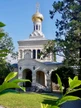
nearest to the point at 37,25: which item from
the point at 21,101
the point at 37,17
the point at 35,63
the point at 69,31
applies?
the point at 37,17

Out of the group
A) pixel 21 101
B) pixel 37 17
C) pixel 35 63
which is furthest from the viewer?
pixel 37 17

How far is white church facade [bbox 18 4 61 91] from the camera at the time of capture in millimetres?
29891

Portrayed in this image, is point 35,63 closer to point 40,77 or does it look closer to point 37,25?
point 40,77

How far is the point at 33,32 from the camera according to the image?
126 feet

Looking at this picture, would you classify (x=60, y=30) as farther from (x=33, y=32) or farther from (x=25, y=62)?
(x=33, y=32)

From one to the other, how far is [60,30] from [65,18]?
1217 mm

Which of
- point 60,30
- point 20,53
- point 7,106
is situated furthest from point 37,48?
point 7,106

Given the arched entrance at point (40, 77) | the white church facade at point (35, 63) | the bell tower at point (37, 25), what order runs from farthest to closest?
the bell tower at point (37, 25) < the arched entrance at point (40, 77) < the white church facade at point (35, 63)

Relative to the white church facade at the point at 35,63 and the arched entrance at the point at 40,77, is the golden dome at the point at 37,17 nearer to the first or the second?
the white church facade at the point at 35,63

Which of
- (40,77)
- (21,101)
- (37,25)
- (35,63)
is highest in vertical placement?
(37,25)

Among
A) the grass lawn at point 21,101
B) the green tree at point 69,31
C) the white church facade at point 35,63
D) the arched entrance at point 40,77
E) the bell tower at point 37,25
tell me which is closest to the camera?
the grass lawn at point 21,101

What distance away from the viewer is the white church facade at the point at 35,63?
29.9 m

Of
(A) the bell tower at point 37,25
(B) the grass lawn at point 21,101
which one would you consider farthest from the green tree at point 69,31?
(A) the bell tower at point 37,25

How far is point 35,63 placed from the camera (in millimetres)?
30562
